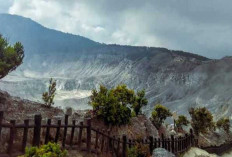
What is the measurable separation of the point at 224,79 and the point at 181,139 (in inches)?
6229

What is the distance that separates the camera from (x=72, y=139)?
13.9 m

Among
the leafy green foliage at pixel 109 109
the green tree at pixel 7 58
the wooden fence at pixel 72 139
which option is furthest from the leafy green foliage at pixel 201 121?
the green tree at pixel 7 58

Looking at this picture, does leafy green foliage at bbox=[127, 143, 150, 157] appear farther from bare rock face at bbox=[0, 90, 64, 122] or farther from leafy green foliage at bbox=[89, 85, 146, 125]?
bare rock face at bbox=[0, 90, 64, 122]

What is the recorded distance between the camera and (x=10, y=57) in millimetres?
23734

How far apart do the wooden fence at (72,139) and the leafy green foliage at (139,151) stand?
0.94 ft

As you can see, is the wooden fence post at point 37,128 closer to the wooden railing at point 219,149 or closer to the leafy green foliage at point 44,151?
the leafy green foliage at point 44,151

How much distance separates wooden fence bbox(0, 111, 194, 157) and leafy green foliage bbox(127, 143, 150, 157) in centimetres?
29

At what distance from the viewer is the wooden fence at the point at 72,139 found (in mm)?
11336

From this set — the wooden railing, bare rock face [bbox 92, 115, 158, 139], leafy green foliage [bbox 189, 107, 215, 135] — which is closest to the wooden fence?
bare rock face [bbox 92, 115, 158, 139]

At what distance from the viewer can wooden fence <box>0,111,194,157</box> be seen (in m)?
11.3

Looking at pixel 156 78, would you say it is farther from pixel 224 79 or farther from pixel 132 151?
pixel 132 151

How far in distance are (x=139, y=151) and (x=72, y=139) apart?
5.25 metres

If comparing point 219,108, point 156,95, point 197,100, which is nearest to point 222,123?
point 219,108

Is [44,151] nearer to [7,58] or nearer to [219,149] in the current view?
[7,58]
